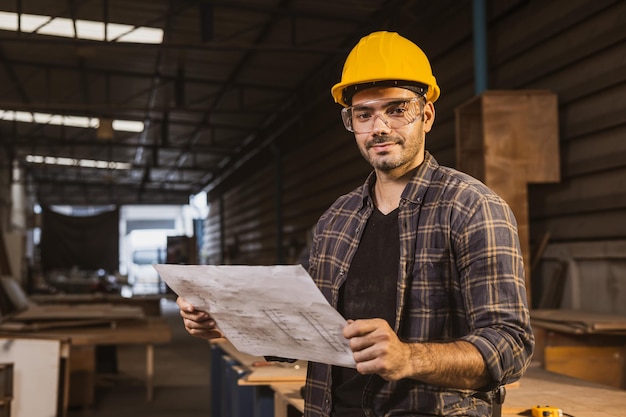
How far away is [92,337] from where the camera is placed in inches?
245

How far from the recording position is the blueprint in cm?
130

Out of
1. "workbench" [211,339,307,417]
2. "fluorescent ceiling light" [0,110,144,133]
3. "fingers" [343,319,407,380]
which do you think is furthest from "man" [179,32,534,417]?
"fluorescent ceiling light" [0,110,144,133]

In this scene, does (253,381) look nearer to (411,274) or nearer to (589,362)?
(411,274)

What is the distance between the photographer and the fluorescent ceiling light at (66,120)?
51.2ft

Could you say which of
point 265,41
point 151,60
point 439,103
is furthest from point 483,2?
point 151,60

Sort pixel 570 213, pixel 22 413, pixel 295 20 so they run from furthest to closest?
pixel 295 20 → pixel 570 213 → pixel 22 413

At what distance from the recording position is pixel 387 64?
5.16 feet

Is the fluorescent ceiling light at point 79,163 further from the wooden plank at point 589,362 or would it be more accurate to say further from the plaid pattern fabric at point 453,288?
the plaid pattern fabric at point 453,288

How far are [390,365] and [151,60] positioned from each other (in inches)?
413

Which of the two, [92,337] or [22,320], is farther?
[22,320]

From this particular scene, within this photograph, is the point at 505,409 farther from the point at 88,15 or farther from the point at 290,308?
the point at 88,15

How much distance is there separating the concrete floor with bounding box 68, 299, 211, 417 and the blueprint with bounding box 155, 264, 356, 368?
5.07 meters

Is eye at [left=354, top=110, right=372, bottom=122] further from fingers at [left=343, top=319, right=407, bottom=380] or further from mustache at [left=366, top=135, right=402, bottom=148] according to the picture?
fingers at [left=343, top=319, right=407, bottom=380]

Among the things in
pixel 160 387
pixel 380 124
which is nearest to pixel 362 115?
pixel 380 124
